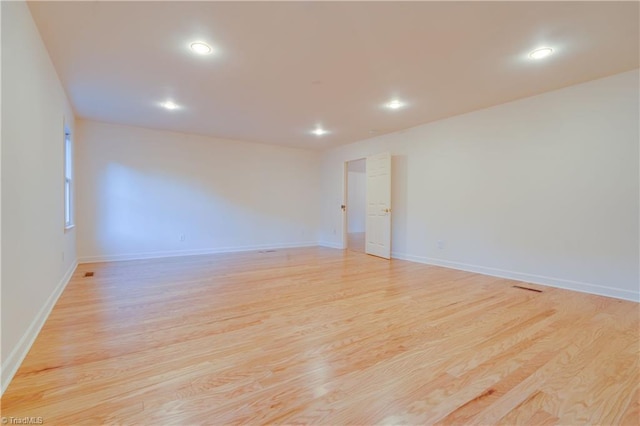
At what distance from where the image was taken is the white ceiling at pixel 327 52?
218 centimetres

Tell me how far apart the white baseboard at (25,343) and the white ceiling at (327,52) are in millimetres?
2245

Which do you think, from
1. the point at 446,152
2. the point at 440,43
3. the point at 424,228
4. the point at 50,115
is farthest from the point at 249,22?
the point at 424,228

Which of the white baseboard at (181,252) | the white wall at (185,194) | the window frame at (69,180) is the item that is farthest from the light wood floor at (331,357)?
the white wall at (185,194)

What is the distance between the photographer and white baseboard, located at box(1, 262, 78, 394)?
5.33ft

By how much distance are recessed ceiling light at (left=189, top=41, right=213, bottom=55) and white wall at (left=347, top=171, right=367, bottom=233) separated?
27.6 feet

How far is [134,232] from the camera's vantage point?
538 centimetres

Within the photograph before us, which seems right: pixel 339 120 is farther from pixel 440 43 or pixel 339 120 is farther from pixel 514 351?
pixel 514 351

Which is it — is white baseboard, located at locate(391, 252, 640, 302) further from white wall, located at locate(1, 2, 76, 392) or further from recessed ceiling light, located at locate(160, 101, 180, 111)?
white wall, located at locate(1, 2, 76, 392)

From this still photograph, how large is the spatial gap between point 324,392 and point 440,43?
9.03 ft

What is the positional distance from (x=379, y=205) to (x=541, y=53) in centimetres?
348

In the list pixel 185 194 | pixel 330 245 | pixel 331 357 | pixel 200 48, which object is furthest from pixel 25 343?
pixel 330 245

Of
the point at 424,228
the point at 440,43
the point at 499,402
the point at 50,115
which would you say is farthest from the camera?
the point at 424,228

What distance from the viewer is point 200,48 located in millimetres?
2662

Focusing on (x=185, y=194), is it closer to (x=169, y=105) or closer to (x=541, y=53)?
(x=169, y=105)
